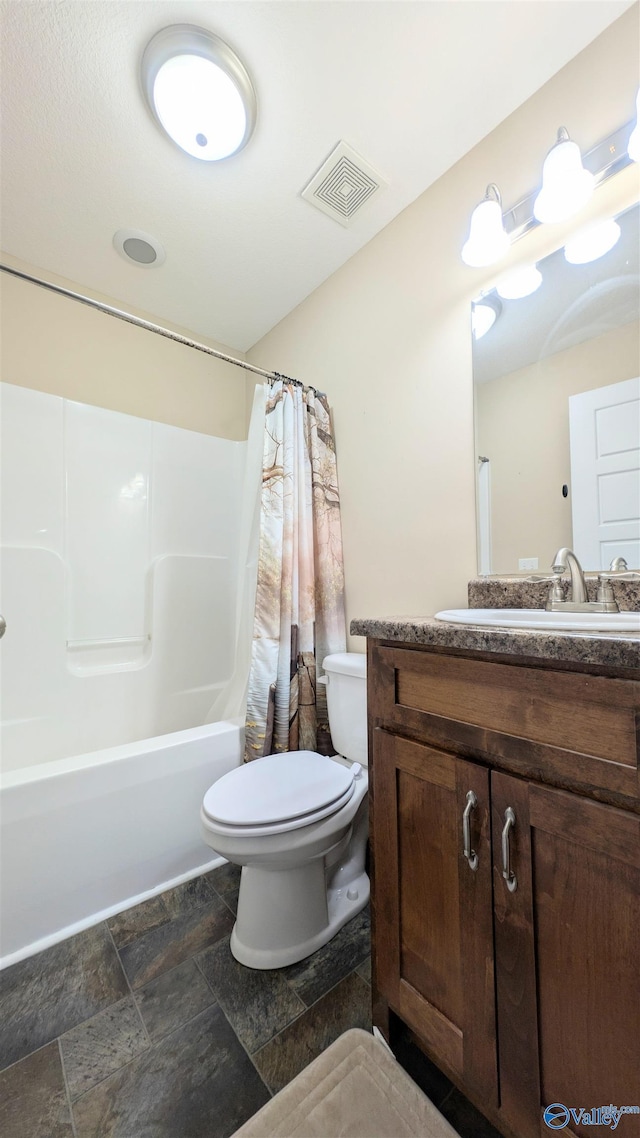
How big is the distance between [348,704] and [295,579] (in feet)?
1.69

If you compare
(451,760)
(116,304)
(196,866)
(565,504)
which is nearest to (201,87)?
(116,304)

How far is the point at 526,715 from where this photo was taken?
23.6 inches

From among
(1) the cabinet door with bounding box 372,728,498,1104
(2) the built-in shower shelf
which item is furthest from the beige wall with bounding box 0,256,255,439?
(1) the cabinet door with bounding box 372,728,498,1104

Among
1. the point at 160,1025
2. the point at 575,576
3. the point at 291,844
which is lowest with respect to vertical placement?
the point at 160,1025

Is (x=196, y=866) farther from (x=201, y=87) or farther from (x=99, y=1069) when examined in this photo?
(x=201, y=87)

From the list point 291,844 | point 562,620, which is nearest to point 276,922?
point 291,844

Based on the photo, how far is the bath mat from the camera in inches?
27.9

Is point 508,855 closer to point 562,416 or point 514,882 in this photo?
point 514,882

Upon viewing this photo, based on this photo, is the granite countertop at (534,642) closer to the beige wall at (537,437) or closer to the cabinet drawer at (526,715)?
the cabinet drawer at (526,715)

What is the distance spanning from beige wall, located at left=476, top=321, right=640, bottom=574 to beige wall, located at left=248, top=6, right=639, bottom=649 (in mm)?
72

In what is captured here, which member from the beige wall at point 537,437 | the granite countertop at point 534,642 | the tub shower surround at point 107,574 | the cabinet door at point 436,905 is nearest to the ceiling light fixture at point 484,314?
the beige wall at point 537,437

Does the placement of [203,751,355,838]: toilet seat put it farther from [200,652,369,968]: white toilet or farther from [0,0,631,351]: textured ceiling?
[0,0,631,351]: textured ceiling

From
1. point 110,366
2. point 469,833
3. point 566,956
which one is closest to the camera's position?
point 566,956

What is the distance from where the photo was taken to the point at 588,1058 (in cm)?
54
